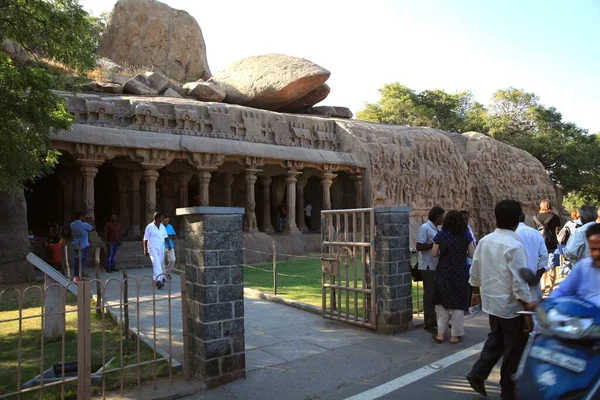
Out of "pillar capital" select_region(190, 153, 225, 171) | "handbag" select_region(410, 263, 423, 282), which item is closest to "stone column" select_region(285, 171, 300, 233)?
"pillar capital" select_region(190, 153, 225, 171)

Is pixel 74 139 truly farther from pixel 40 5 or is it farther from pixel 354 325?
pixel 354 325

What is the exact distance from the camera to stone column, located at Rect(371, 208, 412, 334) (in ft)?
18.9

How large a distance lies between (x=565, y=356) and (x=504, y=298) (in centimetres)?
122

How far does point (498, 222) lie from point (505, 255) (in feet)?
1.01

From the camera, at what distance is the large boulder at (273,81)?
20.9m

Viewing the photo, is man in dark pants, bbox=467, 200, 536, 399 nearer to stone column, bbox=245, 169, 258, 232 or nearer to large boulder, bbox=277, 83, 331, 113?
stone column, bbox=245, 169, 258, 232

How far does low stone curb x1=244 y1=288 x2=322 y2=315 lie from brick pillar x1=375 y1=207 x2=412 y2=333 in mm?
1449

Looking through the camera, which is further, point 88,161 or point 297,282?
point 88,161

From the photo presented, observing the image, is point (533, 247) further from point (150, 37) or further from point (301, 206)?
point (150, 37)

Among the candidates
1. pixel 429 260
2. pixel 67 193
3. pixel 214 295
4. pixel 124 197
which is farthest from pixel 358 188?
pixel 214 295

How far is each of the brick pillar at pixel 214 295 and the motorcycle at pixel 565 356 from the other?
258 centimetres

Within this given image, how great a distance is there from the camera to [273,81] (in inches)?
828

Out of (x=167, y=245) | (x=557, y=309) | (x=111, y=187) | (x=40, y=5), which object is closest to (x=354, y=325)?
(x=557, y=309)

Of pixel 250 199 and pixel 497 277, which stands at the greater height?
pixel 250 199
